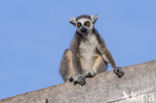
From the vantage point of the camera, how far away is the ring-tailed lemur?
11.5m

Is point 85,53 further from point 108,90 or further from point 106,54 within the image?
point 108,90

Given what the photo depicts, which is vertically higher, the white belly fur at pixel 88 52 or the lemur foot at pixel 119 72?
the white belly fur at pixel 88 52

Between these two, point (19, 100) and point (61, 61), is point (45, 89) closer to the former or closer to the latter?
point (19, 100)

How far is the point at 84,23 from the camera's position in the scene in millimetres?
12547

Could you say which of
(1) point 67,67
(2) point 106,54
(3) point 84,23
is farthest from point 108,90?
(3) point 84,23

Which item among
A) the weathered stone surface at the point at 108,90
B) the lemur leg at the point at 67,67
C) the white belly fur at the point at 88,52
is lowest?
the weathered stone surface at the point at 108,90

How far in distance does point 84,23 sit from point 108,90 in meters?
4.33

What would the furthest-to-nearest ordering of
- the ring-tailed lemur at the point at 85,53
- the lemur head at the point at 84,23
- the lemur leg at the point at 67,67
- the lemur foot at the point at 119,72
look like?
1. the lemur head at the point at 84,23
2. the ring-tailed lemur at the point at 85,53
3. the lemur leg at the point at 67,67
4. the lemur foot at the point at 119,72

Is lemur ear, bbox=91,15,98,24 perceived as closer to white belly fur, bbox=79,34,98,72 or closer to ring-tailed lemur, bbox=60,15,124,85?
ring-tailed lemur, bbox=60,15,124,85

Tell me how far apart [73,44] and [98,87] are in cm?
346

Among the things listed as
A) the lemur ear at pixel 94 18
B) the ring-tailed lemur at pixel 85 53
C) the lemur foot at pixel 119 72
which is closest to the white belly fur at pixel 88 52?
the ring-tailed lemur at pixel 85 53

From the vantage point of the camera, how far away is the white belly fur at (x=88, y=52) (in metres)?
12.1

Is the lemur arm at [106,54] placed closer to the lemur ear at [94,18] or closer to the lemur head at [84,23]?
the lemur head at [84,23]

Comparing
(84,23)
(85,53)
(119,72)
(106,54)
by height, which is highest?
(84,23)
